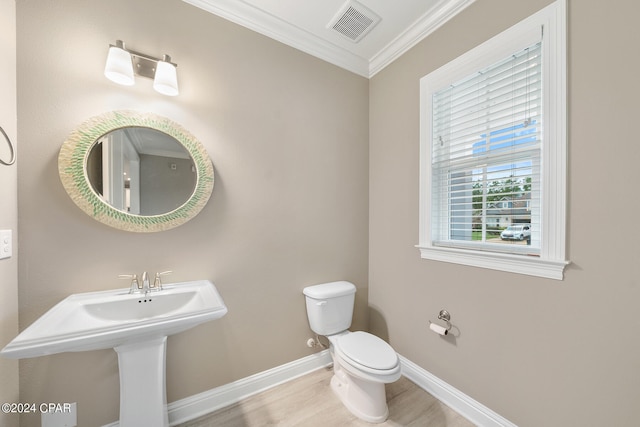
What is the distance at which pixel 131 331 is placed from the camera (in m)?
0.89

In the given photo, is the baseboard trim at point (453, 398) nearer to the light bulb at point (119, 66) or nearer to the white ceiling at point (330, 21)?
the white ceiling at point (330, 21)

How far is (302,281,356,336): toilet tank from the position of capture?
1730 millimetres

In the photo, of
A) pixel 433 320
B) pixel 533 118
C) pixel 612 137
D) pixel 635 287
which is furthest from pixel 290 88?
pixel 635 287

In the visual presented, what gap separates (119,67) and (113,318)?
1248 millimetres

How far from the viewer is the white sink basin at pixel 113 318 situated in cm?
80

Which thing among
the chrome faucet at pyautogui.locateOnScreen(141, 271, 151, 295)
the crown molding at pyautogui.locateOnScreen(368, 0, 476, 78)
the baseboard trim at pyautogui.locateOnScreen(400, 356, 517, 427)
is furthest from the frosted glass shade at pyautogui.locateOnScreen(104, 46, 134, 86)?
the baseboard trim at pyautogui.locateOnScreen(400, 356, 517, 427)

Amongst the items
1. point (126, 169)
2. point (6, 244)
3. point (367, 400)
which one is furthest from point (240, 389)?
point (126, 169)

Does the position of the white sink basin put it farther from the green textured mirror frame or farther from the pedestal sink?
the green textured mirror frame

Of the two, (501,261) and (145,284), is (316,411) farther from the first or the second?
(501,261)

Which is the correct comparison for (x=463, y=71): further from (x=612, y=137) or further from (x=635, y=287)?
(x=635, y=287)

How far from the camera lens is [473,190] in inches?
58.6

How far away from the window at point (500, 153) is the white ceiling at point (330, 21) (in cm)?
39

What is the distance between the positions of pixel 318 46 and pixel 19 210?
206cm

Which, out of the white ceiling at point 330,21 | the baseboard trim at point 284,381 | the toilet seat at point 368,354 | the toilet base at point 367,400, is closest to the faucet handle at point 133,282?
the baseboard trim at point 284,381
